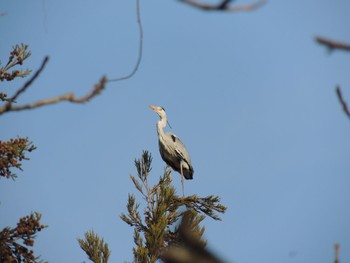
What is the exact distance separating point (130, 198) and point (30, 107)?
4.68m

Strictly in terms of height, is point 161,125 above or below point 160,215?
above

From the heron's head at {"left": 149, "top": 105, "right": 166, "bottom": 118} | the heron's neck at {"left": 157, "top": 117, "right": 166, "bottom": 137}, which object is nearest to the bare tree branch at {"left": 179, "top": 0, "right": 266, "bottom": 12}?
the heron's neck at {"left": 157, "top": 117, "right": 166, "bottom": 137}

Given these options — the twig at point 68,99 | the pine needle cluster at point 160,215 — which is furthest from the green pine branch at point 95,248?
the twig at point 68,99

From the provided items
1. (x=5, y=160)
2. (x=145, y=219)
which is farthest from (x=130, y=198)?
(x=5, y=160)

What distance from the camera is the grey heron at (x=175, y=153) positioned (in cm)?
1062

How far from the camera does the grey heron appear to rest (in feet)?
34.8

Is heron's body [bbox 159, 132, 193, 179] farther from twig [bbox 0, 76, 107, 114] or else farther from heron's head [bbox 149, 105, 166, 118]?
twig [bbox 0, 76, 107, 114]

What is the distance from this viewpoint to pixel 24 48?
5.18m

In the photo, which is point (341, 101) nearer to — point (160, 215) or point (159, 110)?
point (160, 215)

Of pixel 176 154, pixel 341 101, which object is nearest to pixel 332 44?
pixel 341 101

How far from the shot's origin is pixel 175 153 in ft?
34.9

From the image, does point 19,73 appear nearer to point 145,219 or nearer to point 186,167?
point 145,219

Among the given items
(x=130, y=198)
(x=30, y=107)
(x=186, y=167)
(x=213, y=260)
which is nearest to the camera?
(x=213, y=260)

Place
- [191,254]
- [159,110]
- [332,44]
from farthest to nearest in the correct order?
[159,110] → [332,44] → [191,254]
